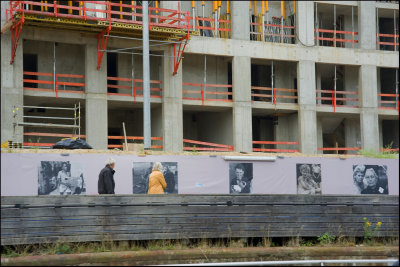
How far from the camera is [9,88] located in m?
33.2

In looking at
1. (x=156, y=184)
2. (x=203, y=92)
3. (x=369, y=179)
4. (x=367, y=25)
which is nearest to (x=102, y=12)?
(x=203, y=92)

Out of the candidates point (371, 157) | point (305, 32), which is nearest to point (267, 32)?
point (305, 32)

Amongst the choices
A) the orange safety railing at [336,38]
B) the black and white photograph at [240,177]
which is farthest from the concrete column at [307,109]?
the black and white photograph at [240,177]

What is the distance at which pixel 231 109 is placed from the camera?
39.6m

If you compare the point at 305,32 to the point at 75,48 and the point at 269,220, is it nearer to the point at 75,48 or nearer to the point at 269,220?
the point at 75,48

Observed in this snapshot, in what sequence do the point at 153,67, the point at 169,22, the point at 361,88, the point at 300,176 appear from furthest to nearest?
the point at 361,88
the point at 153,67
the point at 169,22
the point at 300,176

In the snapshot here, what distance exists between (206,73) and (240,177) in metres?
16.1

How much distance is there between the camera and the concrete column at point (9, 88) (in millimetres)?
32625

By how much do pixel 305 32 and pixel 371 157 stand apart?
1601 centimetres

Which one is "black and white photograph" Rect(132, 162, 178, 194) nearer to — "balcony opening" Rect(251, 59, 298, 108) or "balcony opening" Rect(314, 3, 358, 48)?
"balcony opening" Rect(251, 59, 298, 108)

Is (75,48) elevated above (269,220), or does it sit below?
above

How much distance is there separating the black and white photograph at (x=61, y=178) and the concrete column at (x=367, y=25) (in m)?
25.3

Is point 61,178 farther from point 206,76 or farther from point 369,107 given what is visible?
point 369,107

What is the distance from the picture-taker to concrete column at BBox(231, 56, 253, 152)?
127ft
